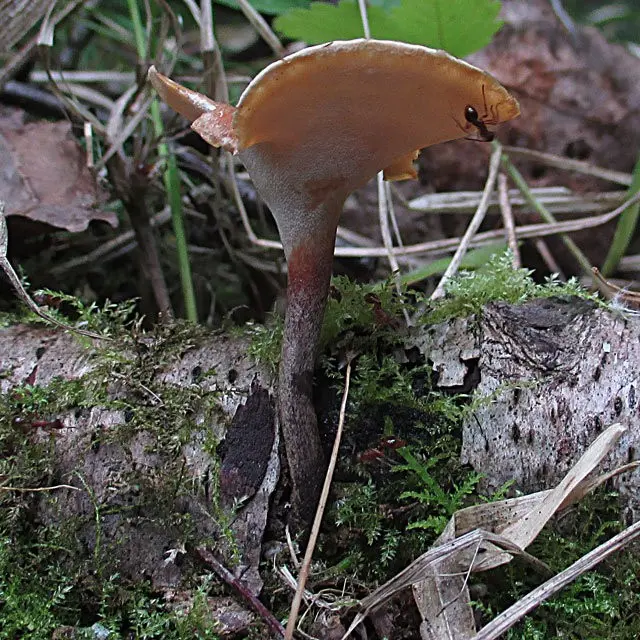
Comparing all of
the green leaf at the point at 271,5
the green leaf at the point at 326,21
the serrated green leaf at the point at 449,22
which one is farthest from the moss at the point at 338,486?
the green leaf at the point at 271,5

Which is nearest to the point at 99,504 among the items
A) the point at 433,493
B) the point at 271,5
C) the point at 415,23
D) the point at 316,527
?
the point at 316,527

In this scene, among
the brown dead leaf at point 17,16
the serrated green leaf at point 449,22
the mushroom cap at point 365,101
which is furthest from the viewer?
the brown dead leaf at point 17,16

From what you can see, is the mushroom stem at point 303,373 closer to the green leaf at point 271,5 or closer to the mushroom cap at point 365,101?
the mushroom cap at point 365,101

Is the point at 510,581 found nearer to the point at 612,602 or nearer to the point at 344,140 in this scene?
the point at 612,602

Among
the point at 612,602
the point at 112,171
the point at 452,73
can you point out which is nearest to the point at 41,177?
the point at 112,171

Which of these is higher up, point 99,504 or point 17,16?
point 17,16

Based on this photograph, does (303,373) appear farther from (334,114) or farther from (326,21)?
(326,21)
